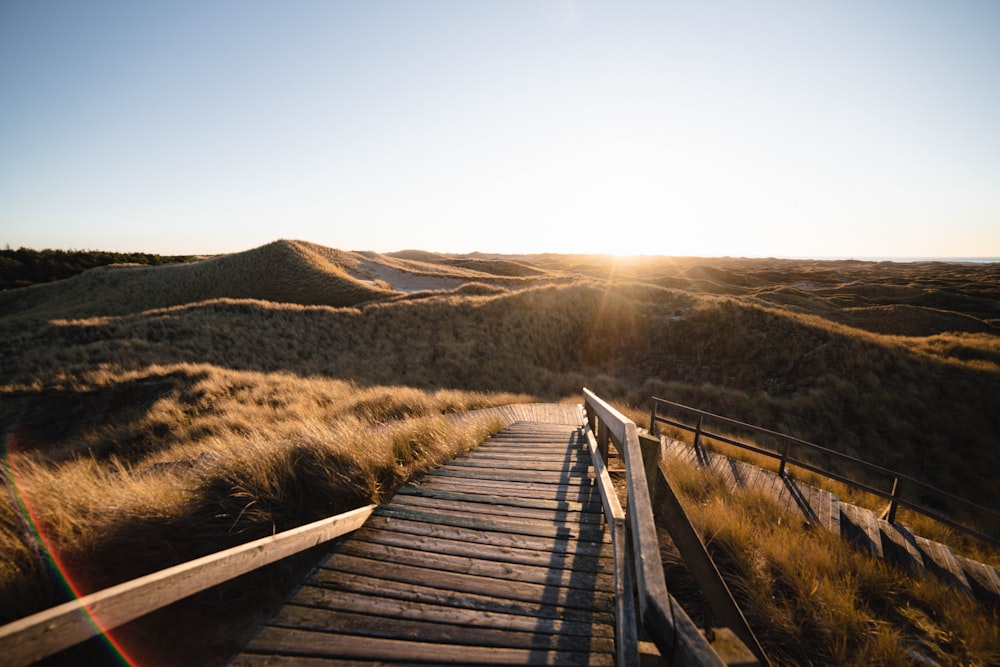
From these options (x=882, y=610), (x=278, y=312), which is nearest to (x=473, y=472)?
(x=882, y=610)

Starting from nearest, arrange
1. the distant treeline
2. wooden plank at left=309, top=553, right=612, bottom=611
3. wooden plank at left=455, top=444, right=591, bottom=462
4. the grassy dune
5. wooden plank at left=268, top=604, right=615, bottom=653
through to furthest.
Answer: wooden plank at left=268, top=604, right=615, bottom=653 → wooden plank at left=309, top=553, right=612, bottom=611 → the grassy dune → wooden plank at left=455, top=444, right=591, bottom=462 → the distant treeline

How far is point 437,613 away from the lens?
263cm

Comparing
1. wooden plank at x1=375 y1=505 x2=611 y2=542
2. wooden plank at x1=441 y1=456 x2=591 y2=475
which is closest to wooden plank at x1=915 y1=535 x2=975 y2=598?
wooden plank at x1=441 y1=456 x2=591 y2=475

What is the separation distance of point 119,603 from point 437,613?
1.74 meters

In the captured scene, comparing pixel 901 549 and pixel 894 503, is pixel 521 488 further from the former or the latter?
pixel 894 503

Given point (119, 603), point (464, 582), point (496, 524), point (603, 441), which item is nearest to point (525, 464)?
point (603, 441)

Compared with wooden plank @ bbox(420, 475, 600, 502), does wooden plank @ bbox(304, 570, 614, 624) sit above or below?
above

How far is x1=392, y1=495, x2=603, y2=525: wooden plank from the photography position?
3.84 meters

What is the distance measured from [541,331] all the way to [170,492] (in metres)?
20.2

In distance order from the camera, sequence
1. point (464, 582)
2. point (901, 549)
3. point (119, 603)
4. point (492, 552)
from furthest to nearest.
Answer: point (901, 549)
point (492, 552)
point (464, 582)
point (119, 603)

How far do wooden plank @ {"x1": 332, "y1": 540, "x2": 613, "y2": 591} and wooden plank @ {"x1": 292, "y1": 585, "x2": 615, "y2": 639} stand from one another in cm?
33

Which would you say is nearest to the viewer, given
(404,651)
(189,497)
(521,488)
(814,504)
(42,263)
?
(404,651)

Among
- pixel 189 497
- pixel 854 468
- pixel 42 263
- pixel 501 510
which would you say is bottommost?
pixel 854 468

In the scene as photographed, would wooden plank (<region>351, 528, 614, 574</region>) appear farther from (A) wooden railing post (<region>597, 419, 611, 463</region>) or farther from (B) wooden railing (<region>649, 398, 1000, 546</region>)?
(B) wooden railing (<region>649, 398, 1000, 546</region>)
